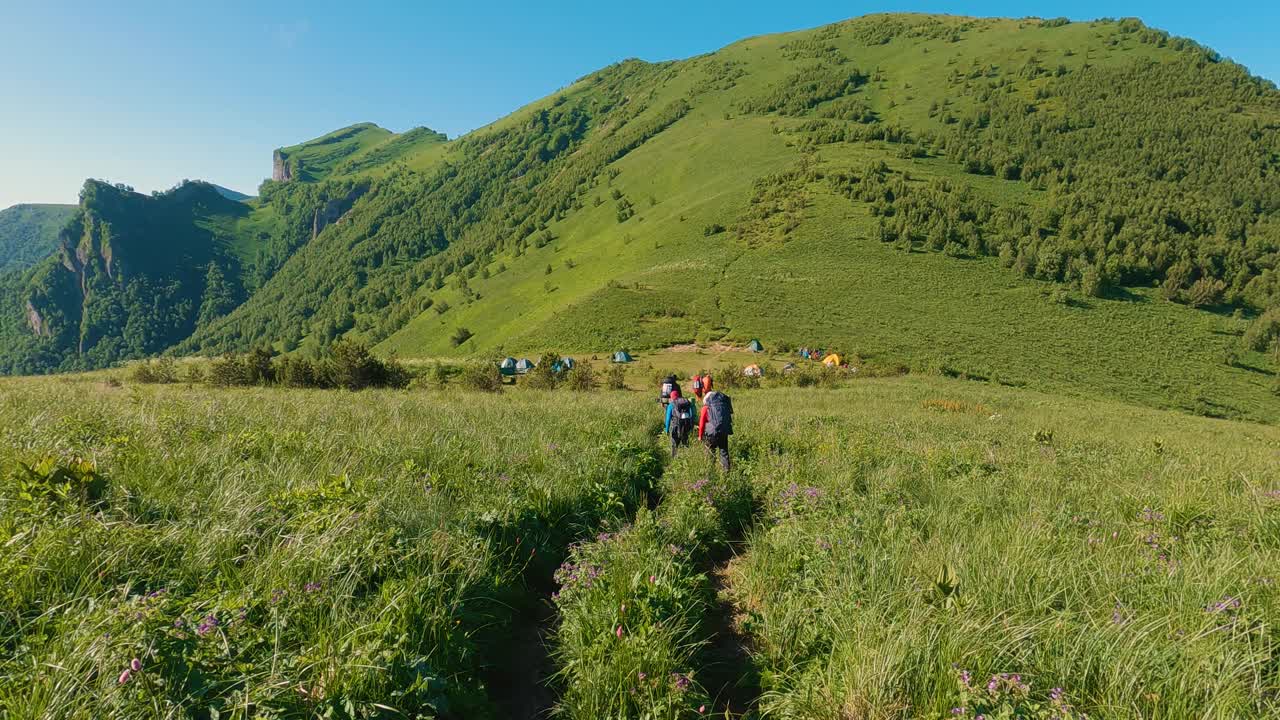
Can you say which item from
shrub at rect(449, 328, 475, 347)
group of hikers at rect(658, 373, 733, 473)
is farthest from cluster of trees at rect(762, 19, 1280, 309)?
group of hikers at rect(658, 373, 733, 473)

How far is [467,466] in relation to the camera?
566cm

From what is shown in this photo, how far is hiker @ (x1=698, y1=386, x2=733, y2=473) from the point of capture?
7965 mm

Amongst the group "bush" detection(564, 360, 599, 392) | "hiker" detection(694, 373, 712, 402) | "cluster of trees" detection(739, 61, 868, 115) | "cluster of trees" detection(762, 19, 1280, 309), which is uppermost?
"cluster of trees" detection(739, 61, 868, 115)

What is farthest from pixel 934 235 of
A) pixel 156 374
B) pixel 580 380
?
pixel 156 374

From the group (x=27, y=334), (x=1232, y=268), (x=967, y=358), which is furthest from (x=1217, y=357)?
(x=27, y=334)

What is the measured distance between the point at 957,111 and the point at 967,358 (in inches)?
5378

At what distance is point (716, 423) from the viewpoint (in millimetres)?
7996

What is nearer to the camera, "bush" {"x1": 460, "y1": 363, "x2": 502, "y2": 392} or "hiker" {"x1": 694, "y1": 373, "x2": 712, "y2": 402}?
"hiker" {"x1": 694, "y1": 373, "x2": 712, "y2": 402}

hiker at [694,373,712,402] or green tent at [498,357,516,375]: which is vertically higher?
hiker at [694,373,712,402]

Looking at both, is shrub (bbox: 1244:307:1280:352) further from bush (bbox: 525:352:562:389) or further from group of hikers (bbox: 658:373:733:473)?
group of hikers (bbox: 658:373:733:473)

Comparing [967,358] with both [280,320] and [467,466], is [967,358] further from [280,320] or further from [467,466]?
[280,320]

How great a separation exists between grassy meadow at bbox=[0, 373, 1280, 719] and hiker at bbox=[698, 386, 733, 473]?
2.08 m

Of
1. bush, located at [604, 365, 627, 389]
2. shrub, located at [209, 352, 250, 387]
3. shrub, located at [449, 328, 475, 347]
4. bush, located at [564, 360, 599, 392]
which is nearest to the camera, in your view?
shrub, located at [209, 352, 250, 387]

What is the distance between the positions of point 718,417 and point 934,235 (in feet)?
289
